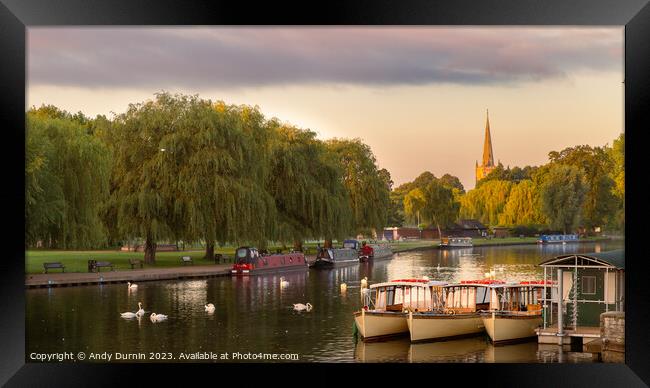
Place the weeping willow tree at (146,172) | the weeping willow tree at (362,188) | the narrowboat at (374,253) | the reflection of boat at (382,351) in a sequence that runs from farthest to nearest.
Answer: the narrowboat at (374,253) → the weeping willow tree at (362,188) → the weeping willow tree at (146,172) → the reflection of boat at (382,351)

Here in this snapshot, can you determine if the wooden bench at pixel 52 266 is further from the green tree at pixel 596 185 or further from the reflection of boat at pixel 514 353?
the green tree at pixel 596 185

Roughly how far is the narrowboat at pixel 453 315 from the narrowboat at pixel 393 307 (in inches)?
10.6

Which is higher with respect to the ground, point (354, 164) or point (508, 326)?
point (354, 164)

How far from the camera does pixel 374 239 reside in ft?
140

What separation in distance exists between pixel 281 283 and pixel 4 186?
17.4 metres

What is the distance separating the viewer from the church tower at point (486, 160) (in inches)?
807

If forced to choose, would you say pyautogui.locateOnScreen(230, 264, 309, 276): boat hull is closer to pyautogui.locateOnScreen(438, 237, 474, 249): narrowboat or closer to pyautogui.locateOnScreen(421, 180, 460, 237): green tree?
pyautogui.locateOnScreen(421, 180, 460, 237): green tree

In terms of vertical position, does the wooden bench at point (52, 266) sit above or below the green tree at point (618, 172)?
below

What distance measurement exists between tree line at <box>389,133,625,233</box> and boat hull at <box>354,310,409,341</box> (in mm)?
4848

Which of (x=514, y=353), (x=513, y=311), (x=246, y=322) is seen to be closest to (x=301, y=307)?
(x=246, y=322)

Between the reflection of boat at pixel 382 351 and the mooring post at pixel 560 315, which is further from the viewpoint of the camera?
the mooring post at pixel 560 315

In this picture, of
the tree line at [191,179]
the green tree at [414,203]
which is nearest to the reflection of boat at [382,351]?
the tree line at [191,179]

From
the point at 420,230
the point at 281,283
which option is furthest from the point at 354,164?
the point at 281,283

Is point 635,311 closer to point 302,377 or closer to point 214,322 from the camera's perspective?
point 302,377
